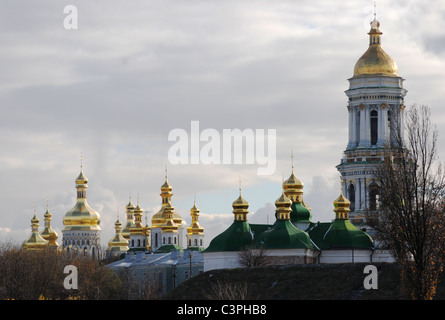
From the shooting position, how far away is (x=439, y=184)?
47531 mm

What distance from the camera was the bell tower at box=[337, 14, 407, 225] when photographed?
85.8 metres

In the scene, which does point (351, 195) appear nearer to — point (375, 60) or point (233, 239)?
point (375, 60)

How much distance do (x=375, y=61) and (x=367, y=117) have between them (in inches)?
155

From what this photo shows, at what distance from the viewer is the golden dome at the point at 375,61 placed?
86.8 metres

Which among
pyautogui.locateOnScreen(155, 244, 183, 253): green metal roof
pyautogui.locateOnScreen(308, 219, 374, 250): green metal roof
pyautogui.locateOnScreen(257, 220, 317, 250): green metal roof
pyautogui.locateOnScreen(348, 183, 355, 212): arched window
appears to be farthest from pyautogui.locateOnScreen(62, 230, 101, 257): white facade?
pyautogui.locateOnScreen(257, 220, 317, 250): green metal roof

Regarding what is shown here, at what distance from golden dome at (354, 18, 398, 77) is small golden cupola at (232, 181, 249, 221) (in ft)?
52.0

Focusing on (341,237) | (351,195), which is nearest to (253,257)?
(341,237)

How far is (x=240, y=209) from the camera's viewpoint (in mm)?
76062

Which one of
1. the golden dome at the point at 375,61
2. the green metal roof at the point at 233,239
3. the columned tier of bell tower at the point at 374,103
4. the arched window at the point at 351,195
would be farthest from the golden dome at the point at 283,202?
the golden dome at the point at 375,61

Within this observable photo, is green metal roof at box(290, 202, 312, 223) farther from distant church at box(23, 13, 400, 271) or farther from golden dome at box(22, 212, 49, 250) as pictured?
golden dome at box(22, 212, 49, 250)

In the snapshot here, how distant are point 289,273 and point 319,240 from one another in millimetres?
14963

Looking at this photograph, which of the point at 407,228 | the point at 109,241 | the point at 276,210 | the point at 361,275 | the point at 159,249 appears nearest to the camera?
the point at 407,228
